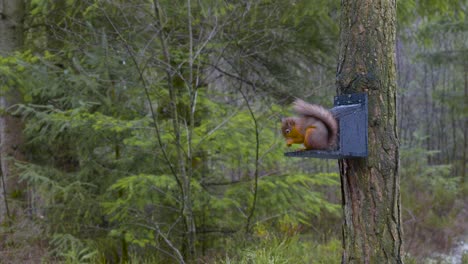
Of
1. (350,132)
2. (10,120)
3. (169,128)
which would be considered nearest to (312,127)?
(350,132)

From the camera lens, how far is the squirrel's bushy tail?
94.7 inches

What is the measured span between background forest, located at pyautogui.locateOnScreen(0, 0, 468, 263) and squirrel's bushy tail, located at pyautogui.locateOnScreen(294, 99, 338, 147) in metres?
1.63

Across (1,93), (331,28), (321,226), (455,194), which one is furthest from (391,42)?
(455,194)

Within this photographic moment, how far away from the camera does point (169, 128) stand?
15.7 feet

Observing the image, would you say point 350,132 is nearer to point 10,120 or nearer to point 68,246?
point 68,246

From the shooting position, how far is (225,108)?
18.4 ft

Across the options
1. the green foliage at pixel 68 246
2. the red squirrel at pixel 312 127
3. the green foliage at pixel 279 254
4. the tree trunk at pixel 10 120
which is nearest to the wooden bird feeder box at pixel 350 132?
the red squirrel at pixel 312 127

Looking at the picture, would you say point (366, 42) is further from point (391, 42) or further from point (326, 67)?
point (326, 67)

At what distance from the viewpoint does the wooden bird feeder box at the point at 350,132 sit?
246 centimetres

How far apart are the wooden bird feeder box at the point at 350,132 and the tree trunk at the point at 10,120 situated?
16.1 ft

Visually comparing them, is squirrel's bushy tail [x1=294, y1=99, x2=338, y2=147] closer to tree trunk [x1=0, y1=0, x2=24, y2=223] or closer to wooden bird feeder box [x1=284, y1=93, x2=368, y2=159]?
wooden bird feeder box [x1=284, y1=93, x2=368, y2=159]

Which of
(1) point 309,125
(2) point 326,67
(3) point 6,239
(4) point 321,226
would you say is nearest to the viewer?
(1) point 309,125

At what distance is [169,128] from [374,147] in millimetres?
2707

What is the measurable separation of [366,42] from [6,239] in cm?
449
